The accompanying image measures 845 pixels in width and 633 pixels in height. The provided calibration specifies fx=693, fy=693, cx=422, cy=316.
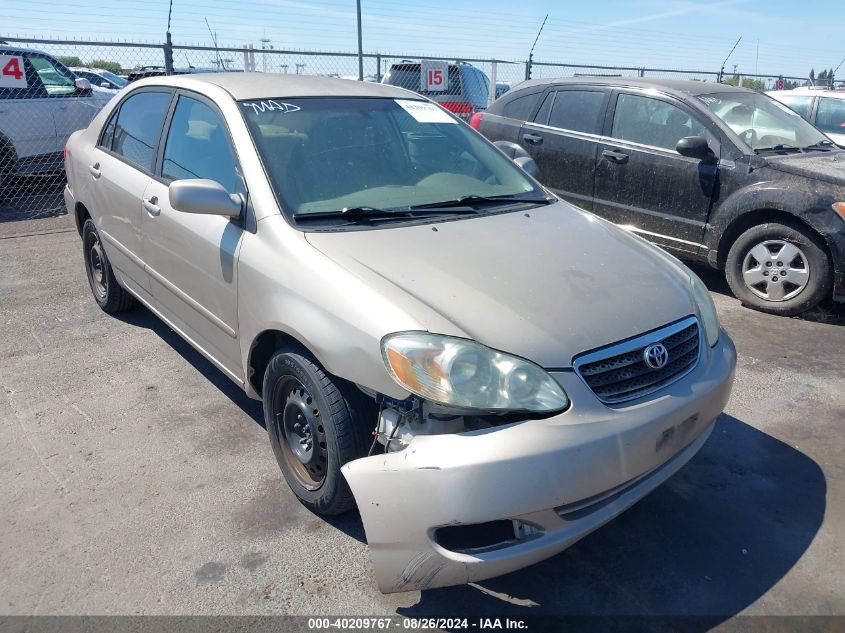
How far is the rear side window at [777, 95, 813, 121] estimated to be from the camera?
9141 mm

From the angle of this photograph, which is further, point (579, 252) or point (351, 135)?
point (351, 135)

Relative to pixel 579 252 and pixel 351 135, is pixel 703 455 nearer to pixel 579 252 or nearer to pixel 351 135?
pixel 579 252

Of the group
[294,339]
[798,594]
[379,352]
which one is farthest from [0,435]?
[798,594]

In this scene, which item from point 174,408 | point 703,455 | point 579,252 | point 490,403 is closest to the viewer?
point 490,403

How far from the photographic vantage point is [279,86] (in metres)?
3.62

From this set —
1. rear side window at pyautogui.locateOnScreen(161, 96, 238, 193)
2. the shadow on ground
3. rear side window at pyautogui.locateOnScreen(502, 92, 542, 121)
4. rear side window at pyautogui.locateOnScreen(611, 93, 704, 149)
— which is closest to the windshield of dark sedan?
rear side window at pyautogui.locateOnScreen(161, 96, 238, 193)

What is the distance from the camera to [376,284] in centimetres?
249

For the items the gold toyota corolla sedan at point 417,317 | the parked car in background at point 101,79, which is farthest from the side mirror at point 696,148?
the parked car in background at point 101,79

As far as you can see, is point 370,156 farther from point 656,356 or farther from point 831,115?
point 831,115

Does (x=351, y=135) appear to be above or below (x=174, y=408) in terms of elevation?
above

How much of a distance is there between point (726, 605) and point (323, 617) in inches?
56.5

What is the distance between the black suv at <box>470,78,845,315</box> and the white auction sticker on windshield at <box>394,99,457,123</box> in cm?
71

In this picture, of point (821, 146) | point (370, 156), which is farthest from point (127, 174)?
point (821, 146)

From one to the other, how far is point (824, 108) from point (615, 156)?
15.1ft
